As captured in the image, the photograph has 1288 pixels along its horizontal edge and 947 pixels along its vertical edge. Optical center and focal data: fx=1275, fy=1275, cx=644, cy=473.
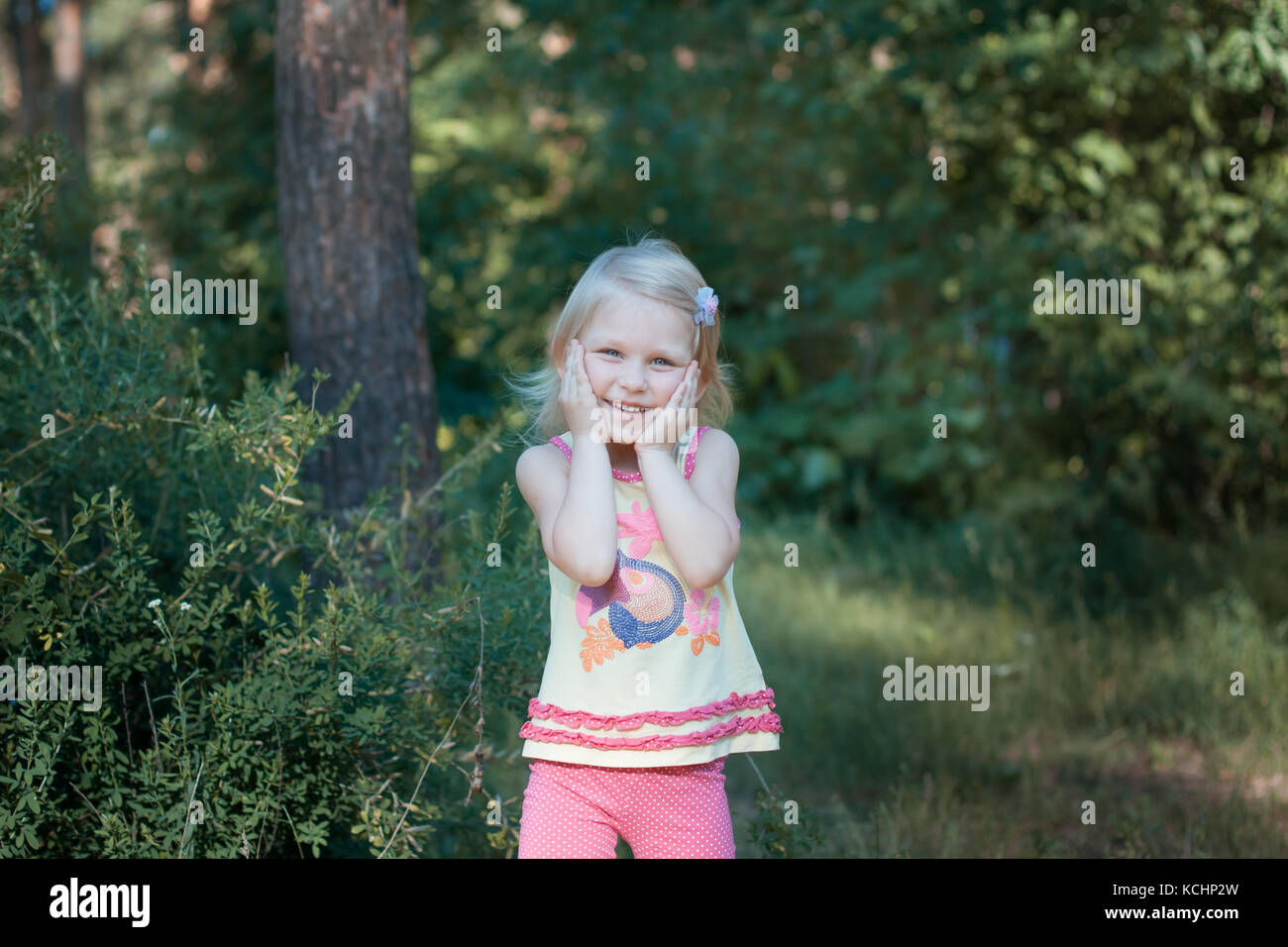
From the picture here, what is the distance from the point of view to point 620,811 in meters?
2.47

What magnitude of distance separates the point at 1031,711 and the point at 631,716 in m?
3.34

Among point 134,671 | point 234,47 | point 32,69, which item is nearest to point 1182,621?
point 134,671

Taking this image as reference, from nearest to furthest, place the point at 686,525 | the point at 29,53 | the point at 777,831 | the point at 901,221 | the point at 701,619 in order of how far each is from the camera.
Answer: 1. the point at 686,525
2. the point at 701,619
3. the point at 777,831
4. the point at 901,221
5. the point at 29,53

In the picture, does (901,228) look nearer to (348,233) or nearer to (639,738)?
(348,233)

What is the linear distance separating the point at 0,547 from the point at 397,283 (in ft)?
5.79

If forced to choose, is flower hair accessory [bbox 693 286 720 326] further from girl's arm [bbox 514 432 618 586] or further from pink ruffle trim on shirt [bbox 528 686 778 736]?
pink ruffle trim on shirt [bbox 528 686 778 736]

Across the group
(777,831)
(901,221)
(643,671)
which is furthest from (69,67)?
(643,671)

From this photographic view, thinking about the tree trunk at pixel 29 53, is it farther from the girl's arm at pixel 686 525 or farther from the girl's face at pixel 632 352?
the girl's arm at pixel 686 525

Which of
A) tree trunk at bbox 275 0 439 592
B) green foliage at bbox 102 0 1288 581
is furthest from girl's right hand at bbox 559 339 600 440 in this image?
green foliage at bbox 102 0 1288 581

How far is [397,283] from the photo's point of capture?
4.34 meters

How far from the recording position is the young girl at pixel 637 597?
241cm

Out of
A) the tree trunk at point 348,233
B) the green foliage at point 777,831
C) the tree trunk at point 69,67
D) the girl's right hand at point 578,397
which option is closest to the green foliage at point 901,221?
the tree trunk at point 348,233

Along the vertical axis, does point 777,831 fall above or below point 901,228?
below

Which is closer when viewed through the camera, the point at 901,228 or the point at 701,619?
the point at 701,619
